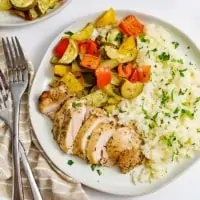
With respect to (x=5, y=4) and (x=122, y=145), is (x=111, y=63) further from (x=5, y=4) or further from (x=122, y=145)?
(x=5, y=4)

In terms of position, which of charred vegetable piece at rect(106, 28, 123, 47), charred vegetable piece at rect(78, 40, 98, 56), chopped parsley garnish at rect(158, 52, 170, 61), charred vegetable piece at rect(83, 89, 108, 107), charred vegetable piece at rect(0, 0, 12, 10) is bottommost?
charred vegetable piece at rect(83, 89, 108, 107)

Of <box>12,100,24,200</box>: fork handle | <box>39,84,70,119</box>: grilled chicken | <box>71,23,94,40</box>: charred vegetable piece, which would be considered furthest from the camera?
<box>71,23,94,40</box>: charred vegetable piece

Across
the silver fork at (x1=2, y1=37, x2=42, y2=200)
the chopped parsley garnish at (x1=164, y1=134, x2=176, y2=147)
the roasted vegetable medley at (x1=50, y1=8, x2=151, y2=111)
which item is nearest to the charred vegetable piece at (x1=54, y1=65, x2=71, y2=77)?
the roasted vegetable medley at (x1=50, y1=8, x2=151, y2=111)

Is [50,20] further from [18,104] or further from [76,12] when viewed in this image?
[18,104]

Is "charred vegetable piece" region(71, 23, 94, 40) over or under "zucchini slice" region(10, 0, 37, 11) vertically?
under

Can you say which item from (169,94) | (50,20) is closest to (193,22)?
(169,94)

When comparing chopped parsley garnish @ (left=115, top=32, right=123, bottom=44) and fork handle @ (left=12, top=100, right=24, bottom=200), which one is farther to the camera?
chopped parsley garnish @ (left=115, top=32, right=123, bottom=44)

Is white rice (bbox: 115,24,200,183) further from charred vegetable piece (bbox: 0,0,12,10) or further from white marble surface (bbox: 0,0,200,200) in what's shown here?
charred vegetable piece (bbox: 0,0,12,10)

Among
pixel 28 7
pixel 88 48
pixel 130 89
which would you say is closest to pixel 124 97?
pixel 130 89
